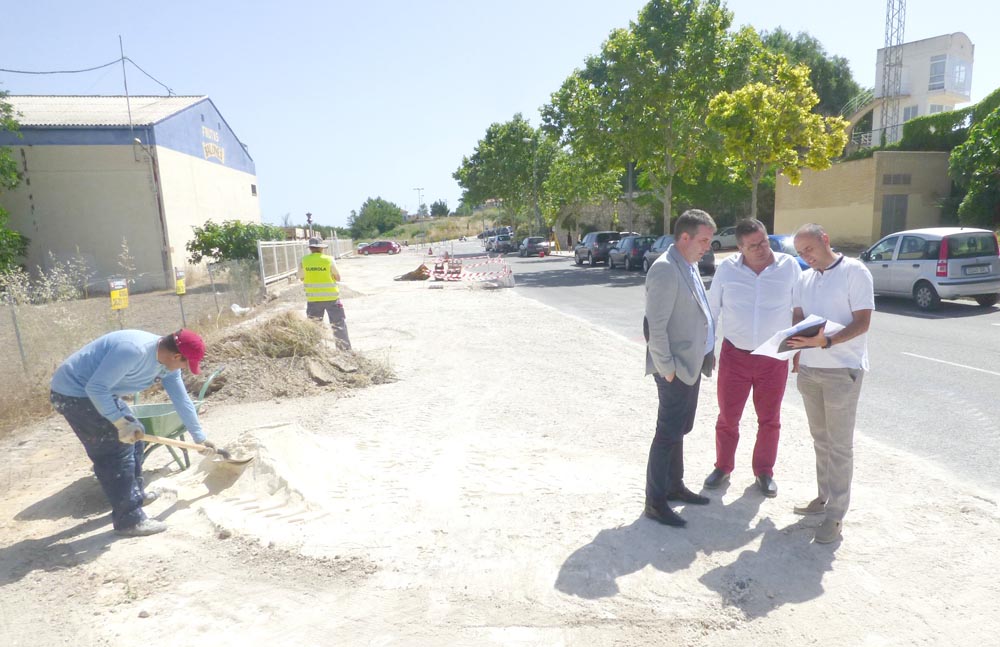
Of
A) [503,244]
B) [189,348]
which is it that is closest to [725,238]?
[503,244]

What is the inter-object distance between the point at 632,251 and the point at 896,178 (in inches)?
461

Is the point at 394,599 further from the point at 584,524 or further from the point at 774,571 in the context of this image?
the point at 774,571

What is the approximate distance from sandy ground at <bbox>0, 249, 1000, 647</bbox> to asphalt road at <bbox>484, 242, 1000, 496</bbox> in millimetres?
365

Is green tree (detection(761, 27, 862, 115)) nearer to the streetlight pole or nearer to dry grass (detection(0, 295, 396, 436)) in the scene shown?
the streetlight pole

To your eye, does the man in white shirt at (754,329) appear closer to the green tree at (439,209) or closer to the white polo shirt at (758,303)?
the white polo shirt at (758,303)

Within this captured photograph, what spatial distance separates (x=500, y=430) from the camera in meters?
6.10

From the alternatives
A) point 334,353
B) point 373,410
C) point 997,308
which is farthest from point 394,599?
point 997,308

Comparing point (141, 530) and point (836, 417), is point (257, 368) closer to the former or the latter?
point (141, 530)

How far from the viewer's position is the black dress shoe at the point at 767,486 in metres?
4.39

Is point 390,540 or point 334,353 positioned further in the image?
point 334,353

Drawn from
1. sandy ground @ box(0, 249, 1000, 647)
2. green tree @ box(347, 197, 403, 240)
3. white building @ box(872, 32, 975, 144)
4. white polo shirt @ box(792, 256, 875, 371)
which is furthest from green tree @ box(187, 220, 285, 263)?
green tree @ box(347, 197, 403, 240)

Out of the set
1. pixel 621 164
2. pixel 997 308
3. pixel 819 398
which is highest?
pixel 621 164

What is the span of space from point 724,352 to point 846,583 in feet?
5.29

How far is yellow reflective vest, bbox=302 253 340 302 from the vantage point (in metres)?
9.06
